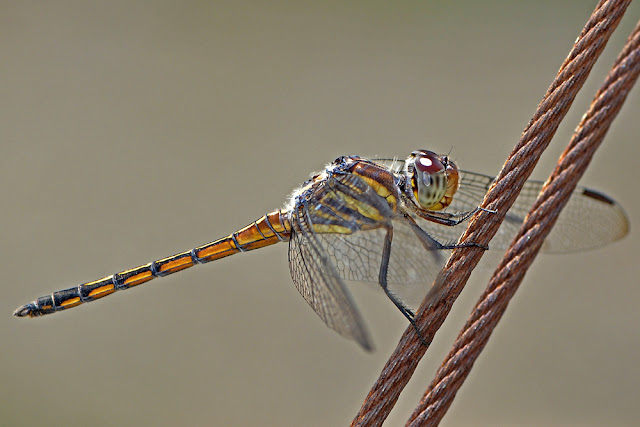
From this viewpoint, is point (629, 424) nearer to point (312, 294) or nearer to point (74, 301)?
point (312, 294)

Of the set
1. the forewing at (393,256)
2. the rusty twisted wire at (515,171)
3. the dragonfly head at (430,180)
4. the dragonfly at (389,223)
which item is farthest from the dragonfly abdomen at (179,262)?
the rusty twisted wire at (515,171)

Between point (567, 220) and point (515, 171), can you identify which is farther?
point (567, 220)

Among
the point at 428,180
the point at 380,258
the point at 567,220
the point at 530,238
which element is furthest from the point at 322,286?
the point at 567,220

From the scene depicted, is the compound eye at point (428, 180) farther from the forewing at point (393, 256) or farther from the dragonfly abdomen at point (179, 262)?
the dragonfly abdomen at point (179, 262)

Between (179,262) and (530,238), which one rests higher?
(179,262)

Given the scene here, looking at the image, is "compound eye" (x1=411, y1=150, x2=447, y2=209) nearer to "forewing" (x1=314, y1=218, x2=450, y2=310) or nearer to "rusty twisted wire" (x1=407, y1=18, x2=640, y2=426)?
"forewing" (x1=314, y1=218, x2=450, y2=310)

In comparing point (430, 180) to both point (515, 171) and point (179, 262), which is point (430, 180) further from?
point (179, 262)

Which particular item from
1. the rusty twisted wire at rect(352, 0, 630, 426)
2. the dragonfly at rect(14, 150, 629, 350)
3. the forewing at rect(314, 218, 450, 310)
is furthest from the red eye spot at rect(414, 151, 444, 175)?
the rusty twisted wire at rect(352, 0, 630, 426)
